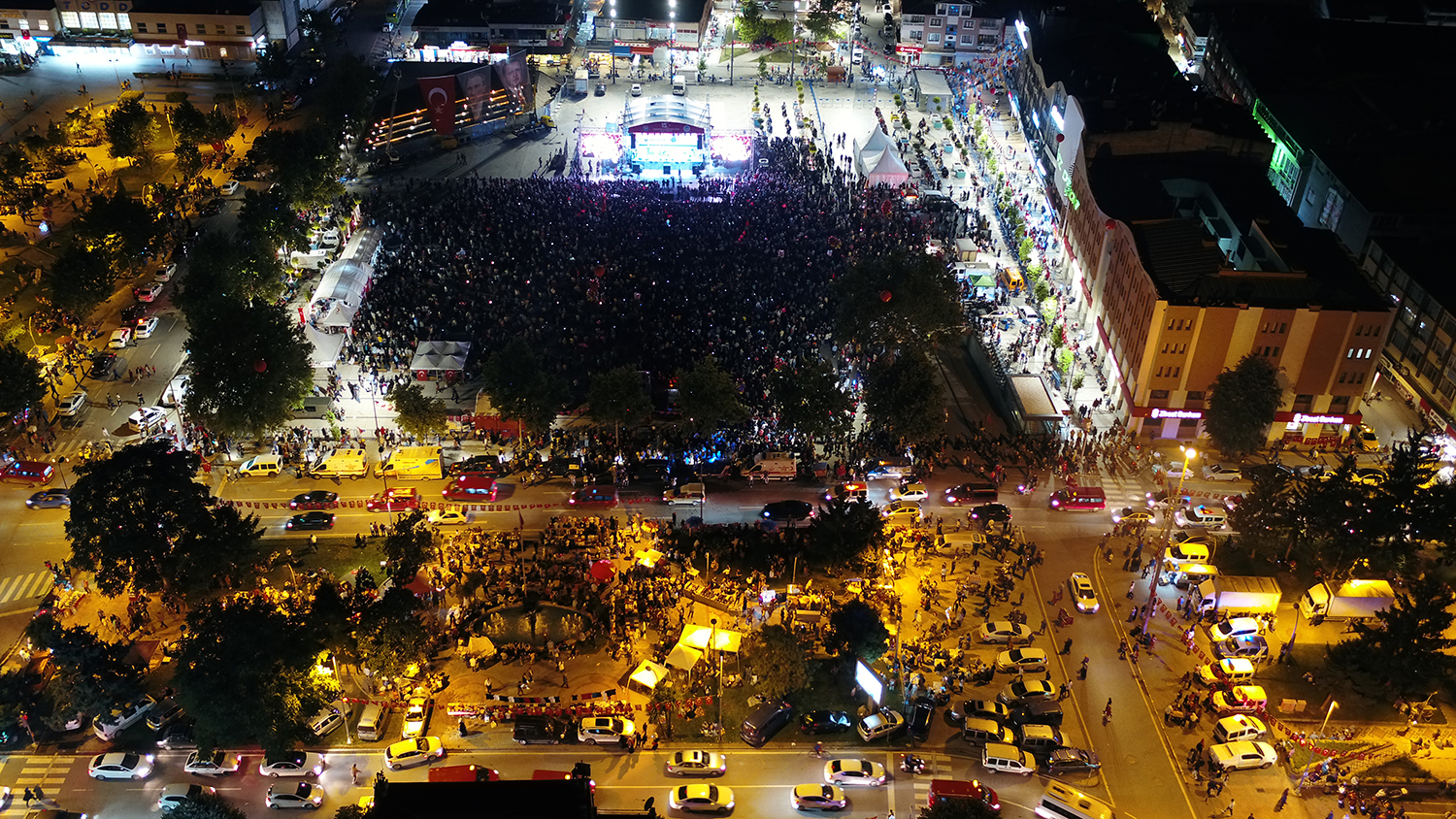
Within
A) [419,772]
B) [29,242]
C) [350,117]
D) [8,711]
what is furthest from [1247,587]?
[29,242]

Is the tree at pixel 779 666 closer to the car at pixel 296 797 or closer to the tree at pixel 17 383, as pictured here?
the car at pixel 296 797

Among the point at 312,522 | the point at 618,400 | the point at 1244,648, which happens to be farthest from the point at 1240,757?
the point at 312,522

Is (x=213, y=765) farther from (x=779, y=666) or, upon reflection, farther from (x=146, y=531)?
(x=779, y=666)

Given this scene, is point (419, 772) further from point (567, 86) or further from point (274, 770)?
point (567, 86)

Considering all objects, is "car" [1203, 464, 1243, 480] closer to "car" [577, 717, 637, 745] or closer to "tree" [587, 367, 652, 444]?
"tree" [587, 367, 652, 444]

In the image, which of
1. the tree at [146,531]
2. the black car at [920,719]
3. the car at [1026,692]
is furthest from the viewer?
A: the tree at [146,531]

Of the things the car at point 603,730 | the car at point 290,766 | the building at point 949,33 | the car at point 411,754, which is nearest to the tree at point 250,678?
the car at point 290,766

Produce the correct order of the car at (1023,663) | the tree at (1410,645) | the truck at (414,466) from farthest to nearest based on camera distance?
the truck at (414,466)
the car at (1023,663)
the tree at (1410,645)
